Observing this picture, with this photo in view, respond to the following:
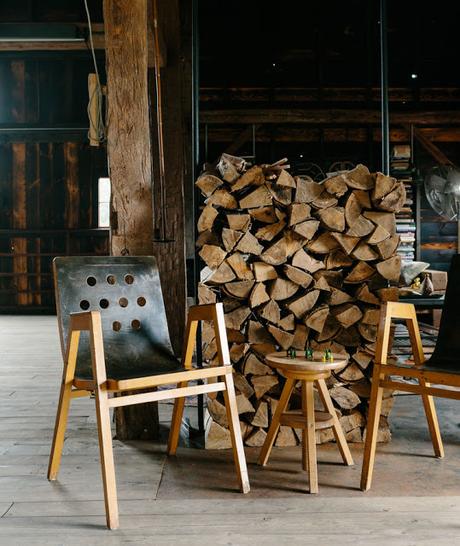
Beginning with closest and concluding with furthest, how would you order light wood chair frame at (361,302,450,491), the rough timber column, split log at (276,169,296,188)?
light wood chair frame at (361,302,450,491)
split log at (276,169,296,188)
the rough timber column

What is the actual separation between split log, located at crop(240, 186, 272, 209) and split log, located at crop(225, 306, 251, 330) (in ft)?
1.60

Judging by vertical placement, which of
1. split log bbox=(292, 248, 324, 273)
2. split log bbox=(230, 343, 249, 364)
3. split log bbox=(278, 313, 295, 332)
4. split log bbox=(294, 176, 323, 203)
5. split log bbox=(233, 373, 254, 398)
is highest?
split log bbox=(294, 176, 323, 203)

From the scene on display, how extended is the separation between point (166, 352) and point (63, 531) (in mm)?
893

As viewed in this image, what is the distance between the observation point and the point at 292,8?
30.2ft

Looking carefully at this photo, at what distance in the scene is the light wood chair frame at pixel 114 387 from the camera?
206cm

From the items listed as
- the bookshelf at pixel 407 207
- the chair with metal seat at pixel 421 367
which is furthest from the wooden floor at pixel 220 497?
the bookshelf at pixel 407 207

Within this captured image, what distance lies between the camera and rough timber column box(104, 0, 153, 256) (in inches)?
122

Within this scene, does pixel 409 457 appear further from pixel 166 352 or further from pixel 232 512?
pixel 166 352

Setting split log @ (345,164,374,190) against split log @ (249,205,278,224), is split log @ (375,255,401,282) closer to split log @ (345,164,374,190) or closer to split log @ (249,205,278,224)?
split log @ (345,164,374,190)

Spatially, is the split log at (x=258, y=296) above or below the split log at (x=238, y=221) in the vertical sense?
below

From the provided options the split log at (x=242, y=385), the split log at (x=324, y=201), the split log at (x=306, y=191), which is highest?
the split log at (x=306, y=191)

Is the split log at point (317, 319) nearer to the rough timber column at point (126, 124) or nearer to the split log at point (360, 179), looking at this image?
the split log at point (360, 179)

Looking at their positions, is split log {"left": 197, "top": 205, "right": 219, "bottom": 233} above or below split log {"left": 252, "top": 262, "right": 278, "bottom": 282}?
above

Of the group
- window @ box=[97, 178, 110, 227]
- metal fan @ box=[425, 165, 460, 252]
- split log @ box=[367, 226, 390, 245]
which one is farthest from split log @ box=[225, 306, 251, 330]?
window @ box=[97, 178, 110, 227]
